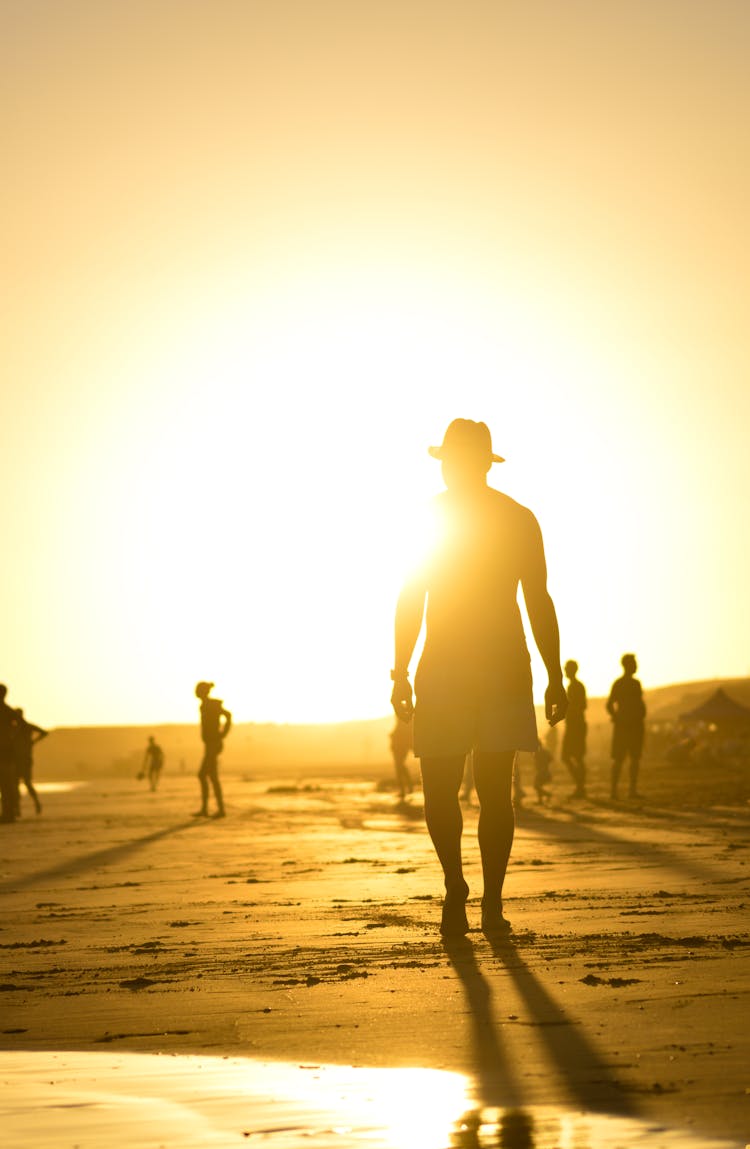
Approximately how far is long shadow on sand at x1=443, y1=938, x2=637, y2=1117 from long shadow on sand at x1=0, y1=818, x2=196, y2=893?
6.49m

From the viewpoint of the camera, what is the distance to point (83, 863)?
539 inches

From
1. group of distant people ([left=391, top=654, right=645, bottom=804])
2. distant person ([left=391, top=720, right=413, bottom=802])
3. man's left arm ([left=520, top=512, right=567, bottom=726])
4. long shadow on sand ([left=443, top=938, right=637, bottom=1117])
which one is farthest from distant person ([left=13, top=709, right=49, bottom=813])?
long shadow on sand ([left=443, top=938, right=637, bottom=1117])

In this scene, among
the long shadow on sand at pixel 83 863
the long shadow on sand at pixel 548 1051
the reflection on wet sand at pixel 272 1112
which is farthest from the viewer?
the long shadow on sand at pixel 83 863

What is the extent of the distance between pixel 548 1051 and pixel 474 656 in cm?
309

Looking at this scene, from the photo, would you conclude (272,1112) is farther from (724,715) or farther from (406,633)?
(724,715)

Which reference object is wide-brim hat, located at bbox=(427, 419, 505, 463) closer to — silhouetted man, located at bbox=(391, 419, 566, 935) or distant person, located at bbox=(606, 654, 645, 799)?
silhouetted man, located at bbox=(391, 419, 566, 935)

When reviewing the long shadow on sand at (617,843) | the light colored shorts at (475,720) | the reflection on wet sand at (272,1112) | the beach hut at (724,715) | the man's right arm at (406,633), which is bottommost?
the reflection on wet sand at (272,1112)

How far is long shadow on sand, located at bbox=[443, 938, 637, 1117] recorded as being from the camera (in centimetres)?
352

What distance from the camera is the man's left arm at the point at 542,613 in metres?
7.25

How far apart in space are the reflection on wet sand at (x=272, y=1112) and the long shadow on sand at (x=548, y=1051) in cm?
7

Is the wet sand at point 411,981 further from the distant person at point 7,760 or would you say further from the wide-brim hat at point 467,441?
the distant person at point 7,760

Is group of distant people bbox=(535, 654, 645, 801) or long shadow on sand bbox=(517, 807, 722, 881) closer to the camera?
long shadow on sand bbox=(517, 807, 722, 881)

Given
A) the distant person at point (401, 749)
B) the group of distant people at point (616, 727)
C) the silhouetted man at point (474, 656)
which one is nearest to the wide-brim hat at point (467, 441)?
the silhouetted man at point (474, 656)

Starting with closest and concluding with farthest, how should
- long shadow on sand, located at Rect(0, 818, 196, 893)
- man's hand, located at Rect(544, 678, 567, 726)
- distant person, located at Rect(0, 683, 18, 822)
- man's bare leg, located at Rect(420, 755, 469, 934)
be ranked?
man's bare leg, located at Rect(420, 755, 469, 934), man's hand, located at Rect(544, 678, 567, 726), long shadow on sand, located at Rect(0, 818, 196, 893), distant person, located at Rect(0, 683, 18, 822)
